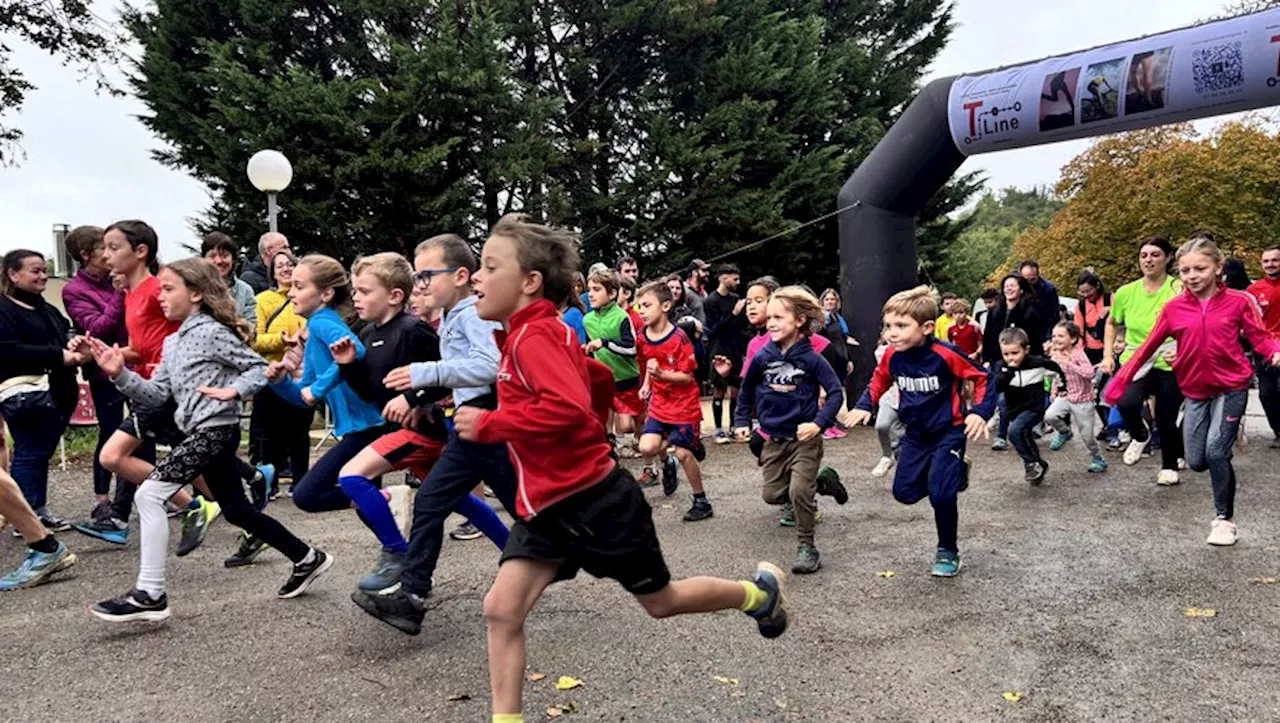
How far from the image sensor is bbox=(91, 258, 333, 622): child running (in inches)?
172

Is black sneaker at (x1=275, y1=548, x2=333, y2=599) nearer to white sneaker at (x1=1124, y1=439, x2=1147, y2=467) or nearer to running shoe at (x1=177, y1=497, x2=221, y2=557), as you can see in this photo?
running shoe at (x1=177, y1=497, x2=221, y2=557)

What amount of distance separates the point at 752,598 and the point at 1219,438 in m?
3.58

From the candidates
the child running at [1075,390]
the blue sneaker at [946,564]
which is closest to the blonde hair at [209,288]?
the blue sneaker at [946,564]

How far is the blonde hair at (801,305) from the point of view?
18.5 feet

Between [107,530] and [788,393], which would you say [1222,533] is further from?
[107,530]

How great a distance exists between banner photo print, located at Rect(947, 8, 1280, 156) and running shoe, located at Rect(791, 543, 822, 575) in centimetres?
688

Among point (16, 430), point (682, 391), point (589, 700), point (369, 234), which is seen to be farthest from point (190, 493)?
point (369, 234)

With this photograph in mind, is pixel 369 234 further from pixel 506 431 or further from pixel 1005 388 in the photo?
pixel 506 431

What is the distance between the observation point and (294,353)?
5047 millimetres

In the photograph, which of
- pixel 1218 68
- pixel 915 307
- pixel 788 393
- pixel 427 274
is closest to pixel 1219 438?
pixel 915 307

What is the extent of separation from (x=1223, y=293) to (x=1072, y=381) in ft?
9.75

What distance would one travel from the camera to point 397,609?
13.2ft

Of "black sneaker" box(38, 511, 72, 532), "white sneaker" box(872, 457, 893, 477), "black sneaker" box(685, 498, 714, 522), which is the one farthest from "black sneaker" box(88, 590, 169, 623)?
"white sneaker" box(872, 457, 893, 477)

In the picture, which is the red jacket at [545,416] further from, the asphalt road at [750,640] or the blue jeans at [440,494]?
the blue jeans at [440,494]
